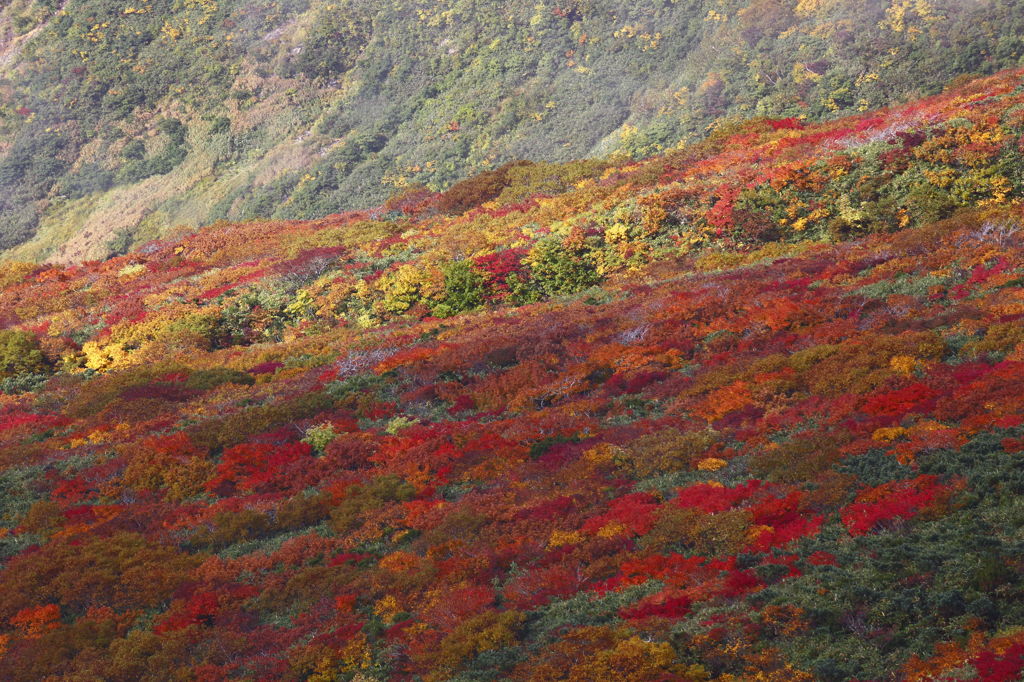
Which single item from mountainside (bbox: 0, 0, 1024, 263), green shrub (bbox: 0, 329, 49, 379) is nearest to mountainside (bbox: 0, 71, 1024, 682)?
green shrub (bbox: 0, 329, 49, 379)

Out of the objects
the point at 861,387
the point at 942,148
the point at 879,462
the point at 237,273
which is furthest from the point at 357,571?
the point at 237,273

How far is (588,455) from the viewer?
17.2m

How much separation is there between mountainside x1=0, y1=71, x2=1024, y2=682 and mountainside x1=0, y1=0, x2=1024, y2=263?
869 inches

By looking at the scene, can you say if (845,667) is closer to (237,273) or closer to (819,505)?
(819,505)

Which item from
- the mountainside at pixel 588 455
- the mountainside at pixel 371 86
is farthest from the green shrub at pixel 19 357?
the mountainside at pixel 371 86

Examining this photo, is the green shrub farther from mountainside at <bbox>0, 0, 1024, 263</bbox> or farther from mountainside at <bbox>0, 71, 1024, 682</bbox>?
mountainside at <bbox>0, 0, 1024, 263</bbox>

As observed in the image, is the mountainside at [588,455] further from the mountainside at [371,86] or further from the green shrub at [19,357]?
the mountainside at [371,86]

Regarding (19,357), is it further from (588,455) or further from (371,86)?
(371,86)

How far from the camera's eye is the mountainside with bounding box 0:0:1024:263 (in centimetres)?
5838

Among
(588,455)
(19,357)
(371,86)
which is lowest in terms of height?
(588,455)

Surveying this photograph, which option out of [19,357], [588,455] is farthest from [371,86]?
[588,455]

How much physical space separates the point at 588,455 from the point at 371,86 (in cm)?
6909

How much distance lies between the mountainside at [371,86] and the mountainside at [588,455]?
2208 centimetres

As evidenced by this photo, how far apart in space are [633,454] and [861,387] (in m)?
4.38
